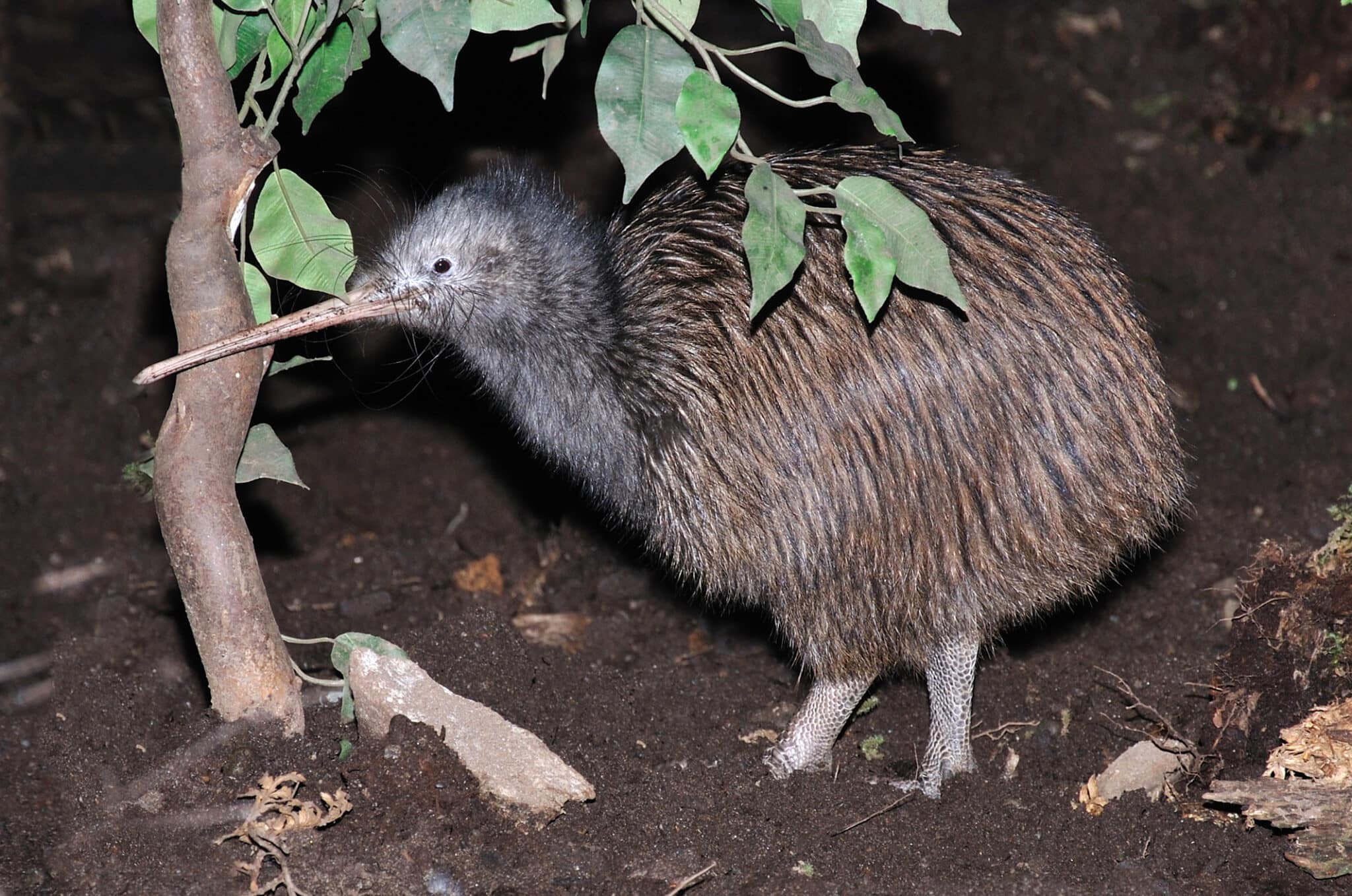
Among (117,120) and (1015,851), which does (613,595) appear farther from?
(117,120)

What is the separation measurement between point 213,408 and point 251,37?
90 cm

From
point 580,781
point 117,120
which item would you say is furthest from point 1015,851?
point 117,120

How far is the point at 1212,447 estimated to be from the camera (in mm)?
5258

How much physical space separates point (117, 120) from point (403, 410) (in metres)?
2.68

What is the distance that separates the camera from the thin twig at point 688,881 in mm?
3207

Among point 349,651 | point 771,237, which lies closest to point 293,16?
point 771,237

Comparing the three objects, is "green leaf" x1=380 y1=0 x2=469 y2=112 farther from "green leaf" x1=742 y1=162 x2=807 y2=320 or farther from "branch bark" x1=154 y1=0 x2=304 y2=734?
"green leaf" x1=742 y1=162 x2=807 y2=320

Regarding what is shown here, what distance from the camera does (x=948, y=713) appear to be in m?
3.91

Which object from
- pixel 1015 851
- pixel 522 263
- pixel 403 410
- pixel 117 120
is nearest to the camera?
pixel 1015 851

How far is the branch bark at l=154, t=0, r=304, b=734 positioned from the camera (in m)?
3.12

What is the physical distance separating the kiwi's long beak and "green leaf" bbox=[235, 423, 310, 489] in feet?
1.01

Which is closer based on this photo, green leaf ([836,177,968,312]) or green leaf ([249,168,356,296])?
green leaf ([836,177,968,312])

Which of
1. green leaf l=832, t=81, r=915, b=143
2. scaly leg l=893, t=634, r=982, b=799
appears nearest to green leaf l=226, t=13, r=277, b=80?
green leaf l=832, t=81, r=915, b=143

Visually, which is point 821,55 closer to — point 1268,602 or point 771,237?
point 771,237
